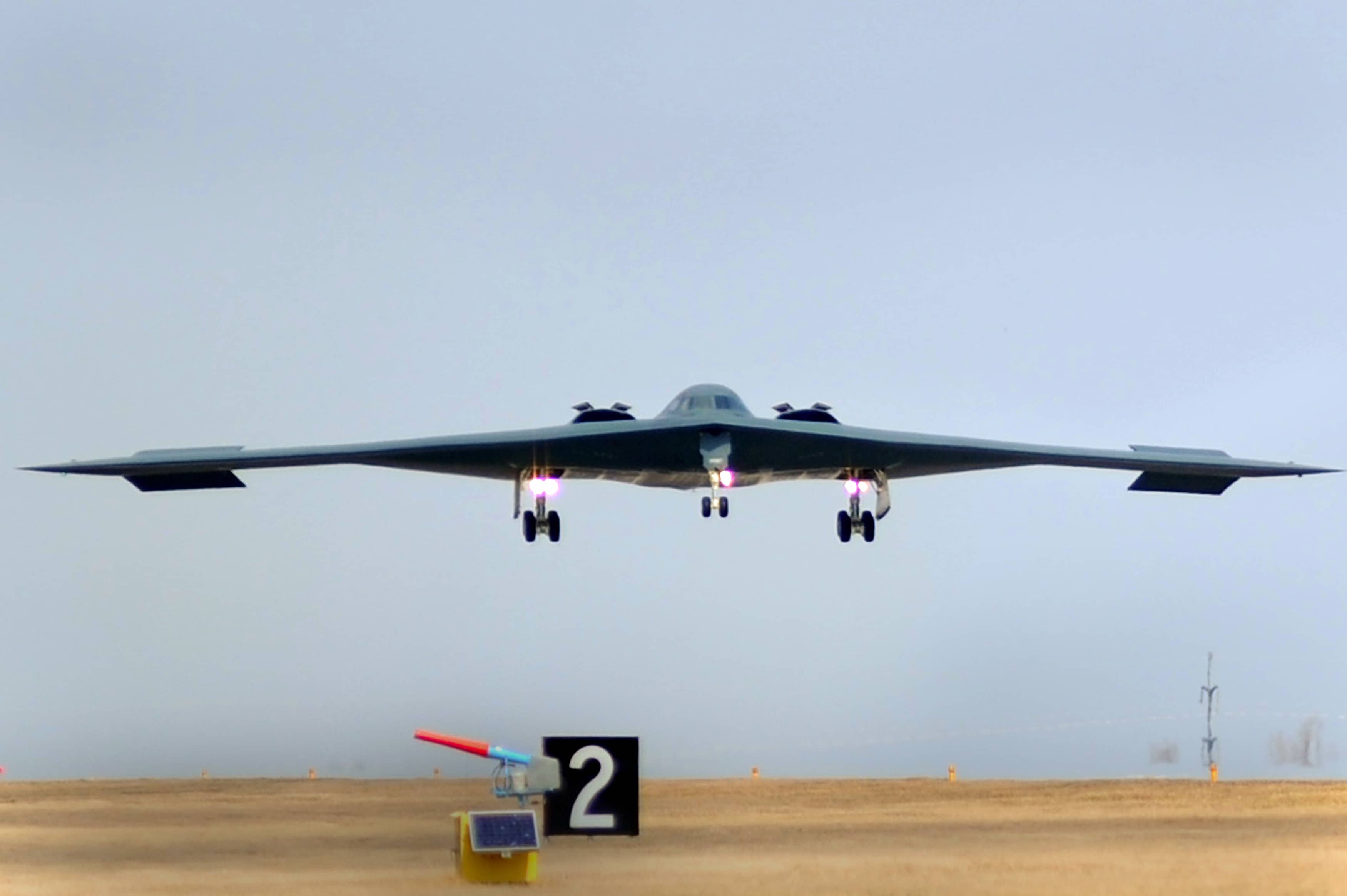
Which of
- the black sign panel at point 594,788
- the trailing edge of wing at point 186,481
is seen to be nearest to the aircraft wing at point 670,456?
the trailing edge of wing at point 186,481

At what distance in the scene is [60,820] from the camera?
41.2 meters

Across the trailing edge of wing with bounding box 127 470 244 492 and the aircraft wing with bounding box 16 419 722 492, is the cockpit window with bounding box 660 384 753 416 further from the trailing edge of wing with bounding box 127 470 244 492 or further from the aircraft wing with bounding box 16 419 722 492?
the trailing edge of wing with bounding box 127 470 244 492

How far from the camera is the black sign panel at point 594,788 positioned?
34.5 metres

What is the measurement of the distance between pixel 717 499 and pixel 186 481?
9.94 meters

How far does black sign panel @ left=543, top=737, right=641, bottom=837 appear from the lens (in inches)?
1359

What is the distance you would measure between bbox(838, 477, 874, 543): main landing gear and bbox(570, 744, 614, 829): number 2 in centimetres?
603

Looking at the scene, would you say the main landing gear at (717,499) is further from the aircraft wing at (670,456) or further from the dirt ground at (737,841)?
the dirt ground at (737,841)

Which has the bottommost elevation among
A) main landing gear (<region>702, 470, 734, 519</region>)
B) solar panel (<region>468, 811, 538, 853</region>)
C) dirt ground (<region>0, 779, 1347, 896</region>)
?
dirt ground (<region>0, 779, 1347, 896</region>)

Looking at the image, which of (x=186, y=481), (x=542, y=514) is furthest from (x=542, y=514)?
(x=186, y=481)

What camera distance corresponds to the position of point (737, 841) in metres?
37.3

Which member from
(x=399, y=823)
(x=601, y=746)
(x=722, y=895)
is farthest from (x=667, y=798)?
(x=722, y=895)

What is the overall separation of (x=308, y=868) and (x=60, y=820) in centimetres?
1087

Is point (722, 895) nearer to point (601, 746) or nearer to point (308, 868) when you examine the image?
point (601, 746)

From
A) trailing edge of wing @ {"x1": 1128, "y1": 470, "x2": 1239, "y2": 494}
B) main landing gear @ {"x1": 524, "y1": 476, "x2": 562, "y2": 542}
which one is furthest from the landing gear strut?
trailing edge of wing @ {"x1": 1128, "y1": 470, "x2": 1239, "y2": 494}
